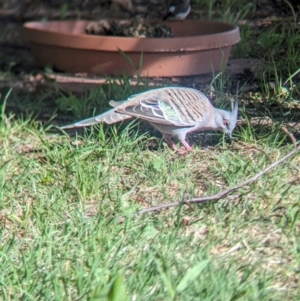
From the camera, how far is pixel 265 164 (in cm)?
401

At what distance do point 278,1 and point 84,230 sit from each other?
444 centimetres

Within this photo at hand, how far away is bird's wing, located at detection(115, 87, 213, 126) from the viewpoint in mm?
4430

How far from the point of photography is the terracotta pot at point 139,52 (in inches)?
220

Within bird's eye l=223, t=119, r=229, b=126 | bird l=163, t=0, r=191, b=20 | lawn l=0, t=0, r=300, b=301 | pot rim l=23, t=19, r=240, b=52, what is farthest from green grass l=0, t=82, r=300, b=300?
bird l=163, t=0, r=191, b=20

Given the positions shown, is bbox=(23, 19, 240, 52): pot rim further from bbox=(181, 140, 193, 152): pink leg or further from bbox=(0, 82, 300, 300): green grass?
bbox=(181, 140, 193, 152): pink leg

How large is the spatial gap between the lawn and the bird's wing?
147mm

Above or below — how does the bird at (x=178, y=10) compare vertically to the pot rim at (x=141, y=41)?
below

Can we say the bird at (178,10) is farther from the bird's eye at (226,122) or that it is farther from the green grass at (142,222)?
the bird's eye at (226,122)

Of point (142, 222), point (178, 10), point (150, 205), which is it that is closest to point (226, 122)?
point (150, 205)

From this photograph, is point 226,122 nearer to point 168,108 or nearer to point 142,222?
point 168,108

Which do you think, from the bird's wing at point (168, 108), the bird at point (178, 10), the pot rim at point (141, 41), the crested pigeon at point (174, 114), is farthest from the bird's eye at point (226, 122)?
the bird at point (178, 10)

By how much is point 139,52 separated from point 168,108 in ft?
4.23

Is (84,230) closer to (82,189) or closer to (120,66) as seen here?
(82,189)

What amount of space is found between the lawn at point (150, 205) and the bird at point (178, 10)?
4.20ft
